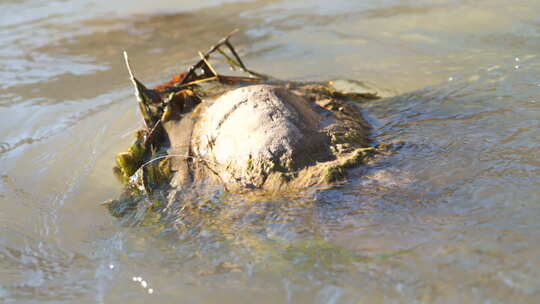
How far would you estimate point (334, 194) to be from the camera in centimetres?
267

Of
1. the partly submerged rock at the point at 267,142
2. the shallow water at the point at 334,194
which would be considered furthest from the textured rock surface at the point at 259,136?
the shallow water at the point at 334,194

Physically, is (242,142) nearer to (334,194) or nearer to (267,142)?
(267,142)

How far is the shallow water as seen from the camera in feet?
7.08

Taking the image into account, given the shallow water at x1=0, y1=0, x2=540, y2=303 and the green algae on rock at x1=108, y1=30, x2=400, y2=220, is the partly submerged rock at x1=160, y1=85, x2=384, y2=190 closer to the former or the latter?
the green algae on rock at x1=108, y1=30, x2=400, y2=220

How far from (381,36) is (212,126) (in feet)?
9.92

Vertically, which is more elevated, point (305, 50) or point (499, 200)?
point (305, 50)

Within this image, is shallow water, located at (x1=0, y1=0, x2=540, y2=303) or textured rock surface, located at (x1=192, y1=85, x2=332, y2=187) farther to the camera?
textured rock surface, located at (x1=192, y1=85, x2=332, y2=187)

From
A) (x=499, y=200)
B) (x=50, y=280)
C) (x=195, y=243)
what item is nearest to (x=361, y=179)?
(x=499, y=200)

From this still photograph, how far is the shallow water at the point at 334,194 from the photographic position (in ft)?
7.08

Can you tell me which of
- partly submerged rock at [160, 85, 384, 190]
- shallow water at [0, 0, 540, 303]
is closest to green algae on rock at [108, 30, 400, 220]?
partly submerged rock at [160, 85, 384, 190]

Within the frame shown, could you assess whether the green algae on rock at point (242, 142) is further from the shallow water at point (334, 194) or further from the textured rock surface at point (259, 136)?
the shallow water at point (334, 194)

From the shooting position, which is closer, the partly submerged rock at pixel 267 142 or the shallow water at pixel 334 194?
the shallow water at pixel 334 194

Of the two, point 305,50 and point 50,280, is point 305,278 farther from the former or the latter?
point 305,50

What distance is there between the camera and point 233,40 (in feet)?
19.7
